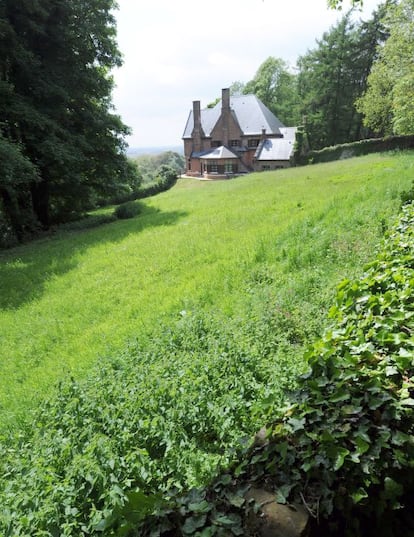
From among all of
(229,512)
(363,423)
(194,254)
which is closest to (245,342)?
(363,423)

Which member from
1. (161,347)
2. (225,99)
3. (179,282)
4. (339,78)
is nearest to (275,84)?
(225,99)

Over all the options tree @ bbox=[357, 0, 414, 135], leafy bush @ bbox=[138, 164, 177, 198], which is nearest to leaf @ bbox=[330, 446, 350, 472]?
tree @ bbox=[357, 0, 414, 135]

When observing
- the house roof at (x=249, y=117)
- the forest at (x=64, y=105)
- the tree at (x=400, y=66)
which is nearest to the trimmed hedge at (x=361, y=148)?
the tree at (x=400, y=66)

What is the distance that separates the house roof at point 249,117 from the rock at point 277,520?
47383mm

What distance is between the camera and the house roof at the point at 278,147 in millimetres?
41494

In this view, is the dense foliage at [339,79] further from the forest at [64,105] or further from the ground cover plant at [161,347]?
the ground cover plant at [161,347]

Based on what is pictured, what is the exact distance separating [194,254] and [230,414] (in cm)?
598

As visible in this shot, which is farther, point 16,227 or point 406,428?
point 16,227

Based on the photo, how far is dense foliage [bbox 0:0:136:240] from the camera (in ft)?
49.7

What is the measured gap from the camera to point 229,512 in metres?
1.98

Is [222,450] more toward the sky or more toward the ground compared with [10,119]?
more toward the ground

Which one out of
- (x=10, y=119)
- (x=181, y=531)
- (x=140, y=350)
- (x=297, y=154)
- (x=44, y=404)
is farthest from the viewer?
(x=297, y=154)

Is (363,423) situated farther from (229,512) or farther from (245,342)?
(245,342)

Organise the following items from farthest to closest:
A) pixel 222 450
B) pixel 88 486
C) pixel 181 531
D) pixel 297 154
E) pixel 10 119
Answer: pixel 297 154 → pixel 10 119 → pixel 222 450 → pixel 88 486 → pixel 181 531
